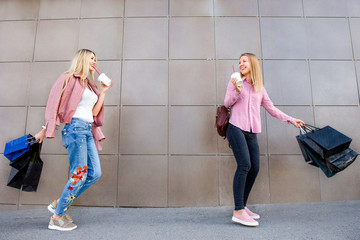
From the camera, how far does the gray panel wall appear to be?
3229 millimetres

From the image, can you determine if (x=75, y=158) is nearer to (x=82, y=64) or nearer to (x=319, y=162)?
(x=82, y=64)

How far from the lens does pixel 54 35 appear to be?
3623mm

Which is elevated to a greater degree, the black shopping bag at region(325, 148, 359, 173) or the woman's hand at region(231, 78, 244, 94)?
the woman's hand at region(231, 78, 244, 94)

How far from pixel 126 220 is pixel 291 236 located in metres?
1.60

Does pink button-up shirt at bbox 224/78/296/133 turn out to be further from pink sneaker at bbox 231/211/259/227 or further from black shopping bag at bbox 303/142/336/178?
pink sneaker at bbox 231/211/259/227

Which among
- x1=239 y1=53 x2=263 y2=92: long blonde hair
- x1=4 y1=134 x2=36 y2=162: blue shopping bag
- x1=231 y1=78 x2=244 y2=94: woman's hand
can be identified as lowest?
x1=4 y1=134 x2=36 y2=162: blue shopping bag

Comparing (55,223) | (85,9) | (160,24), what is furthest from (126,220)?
(85,9)

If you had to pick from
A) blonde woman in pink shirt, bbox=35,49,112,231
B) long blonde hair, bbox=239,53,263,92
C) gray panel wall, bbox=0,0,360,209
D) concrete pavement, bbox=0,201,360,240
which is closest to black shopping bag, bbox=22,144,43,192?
blonde woman in pink shirt, bbox=35,49,112,231

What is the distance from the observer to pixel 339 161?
97.3 inches

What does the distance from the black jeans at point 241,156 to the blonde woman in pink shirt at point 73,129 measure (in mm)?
1344

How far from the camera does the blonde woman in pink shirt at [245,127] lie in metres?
2.40

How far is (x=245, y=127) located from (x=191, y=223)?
3.60ft

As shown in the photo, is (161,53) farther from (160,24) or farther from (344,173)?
(344,173)

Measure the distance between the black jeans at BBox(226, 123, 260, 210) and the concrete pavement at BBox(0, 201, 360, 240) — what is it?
1.02ft
